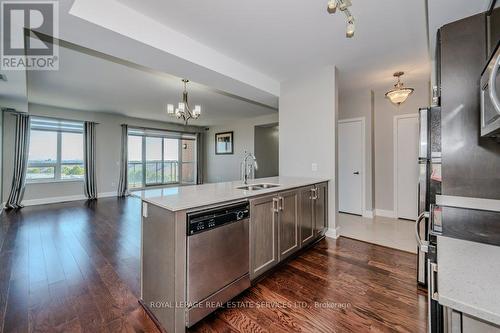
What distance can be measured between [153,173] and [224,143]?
293 cm

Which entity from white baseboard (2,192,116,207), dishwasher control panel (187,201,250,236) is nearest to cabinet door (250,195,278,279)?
dishwasher control panel (187,201,250,236)

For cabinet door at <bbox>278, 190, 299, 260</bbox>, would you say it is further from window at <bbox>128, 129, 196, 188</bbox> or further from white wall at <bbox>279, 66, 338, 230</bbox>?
window at <bbox>128, 129, 196, 188</bbox>

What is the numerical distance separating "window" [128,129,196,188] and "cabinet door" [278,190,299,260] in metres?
6.75

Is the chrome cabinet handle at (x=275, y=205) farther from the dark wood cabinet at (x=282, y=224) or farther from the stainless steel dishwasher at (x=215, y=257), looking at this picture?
the stainless steel dishwasher at (x=215, y=257)

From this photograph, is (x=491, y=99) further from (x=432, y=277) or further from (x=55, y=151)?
(x=55, y=151)

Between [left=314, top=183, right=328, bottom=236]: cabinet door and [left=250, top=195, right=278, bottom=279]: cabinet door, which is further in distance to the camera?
[left=314, top=183, right=328, bottom=236]: cabinet door

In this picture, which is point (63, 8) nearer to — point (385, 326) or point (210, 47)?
point (210, 47)

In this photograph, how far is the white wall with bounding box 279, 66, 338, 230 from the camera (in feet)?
10.8

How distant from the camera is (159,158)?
812 centimetres

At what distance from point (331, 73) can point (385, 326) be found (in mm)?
3110

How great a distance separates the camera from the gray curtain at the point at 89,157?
6.24 metres

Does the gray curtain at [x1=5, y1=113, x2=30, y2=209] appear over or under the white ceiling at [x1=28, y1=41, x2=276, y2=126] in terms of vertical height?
under

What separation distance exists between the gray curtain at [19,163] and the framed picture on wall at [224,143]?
551cm

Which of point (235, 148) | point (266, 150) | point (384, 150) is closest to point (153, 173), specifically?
point (235, 148)
